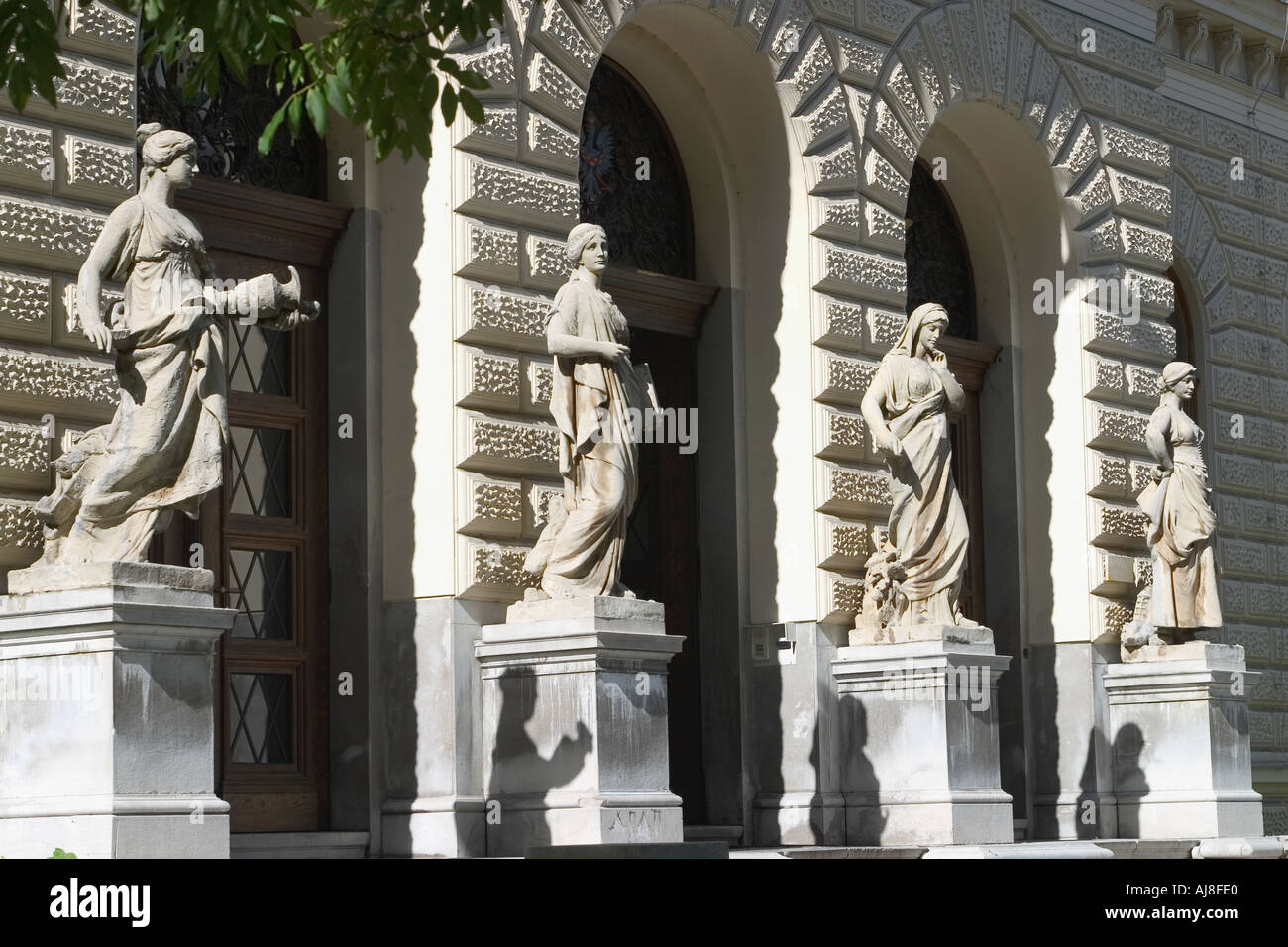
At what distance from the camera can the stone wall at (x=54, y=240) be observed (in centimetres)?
1215

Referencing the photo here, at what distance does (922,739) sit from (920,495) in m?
1.78

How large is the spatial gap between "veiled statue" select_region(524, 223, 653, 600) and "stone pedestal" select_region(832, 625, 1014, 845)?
3.19 metres

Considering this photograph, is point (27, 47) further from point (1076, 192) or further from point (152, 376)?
point (1076, 192)

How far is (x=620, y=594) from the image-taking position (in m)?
14.0

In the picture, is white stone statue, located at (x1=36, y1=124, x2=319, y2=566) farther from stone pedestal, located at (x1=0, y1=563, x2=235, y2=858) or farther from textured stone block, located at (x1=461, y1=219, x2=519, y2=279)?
textured stone block, located at (x1=461, y1=219, x2=519, y2=279)

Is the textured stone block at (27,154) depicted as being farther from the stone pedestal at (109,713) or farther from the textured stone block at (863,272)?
the textured stone block at (863,272)

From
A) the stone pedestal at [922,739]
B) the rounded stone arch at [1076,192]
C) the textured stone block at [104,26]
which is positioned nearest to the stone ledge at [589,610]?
the stone pedestal at [922,739]

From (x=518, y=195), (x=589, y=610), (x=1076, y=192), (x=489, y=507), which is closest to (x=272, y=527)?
(x=489, y=507)

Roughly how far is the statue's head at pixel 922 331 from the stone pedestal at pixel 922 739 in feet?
6.88

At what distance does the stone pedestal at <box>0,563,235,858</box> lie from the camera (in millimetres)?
10945

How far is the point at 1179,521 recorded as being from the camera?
1878cm

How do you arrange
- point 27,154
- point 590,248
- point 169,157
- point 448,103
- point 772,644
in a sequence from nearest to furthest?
point 448,103
point 169,157
point 27,154
point 590,248
point 772,644

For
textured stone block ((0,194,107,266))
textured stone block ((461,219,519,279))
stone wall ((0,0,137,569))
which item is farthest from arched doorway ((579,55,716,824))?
textured stone block ((0,194,107,266))
